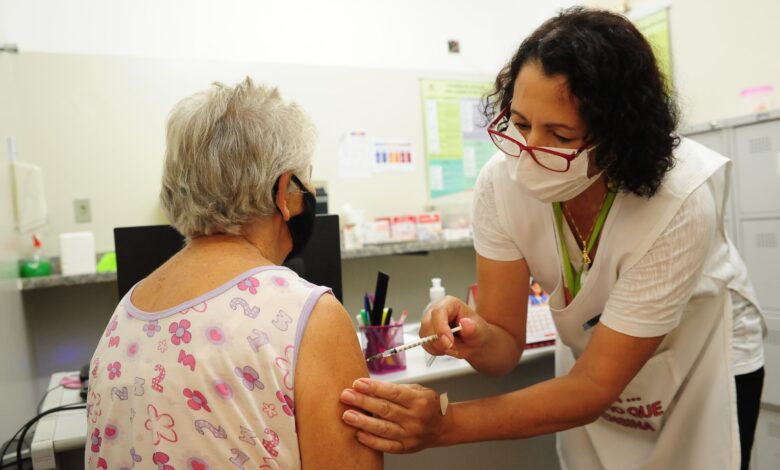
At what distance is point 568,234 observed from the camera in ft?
3.84

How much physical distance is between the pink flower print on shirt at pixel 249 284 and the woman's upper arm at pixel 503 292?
23.9 inches

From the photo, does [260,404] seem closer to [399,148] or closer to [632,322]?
[632,322]

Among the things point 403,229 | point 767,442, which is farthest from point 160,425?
point 767,442

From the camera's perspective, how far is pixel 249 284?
816 millimetres

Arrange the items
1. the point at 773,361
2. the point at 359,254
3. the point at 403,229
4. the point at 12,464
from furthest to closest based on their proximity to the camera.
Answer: the point at 403,229 < the point at 359,254 < the point at 773,361 < the point at 12,464

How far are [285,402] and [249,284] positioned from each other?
181 millimetres

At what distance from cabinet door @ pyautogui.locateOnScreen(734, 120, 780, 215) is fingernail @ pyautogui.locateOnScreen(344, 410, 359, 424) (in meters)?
2.30

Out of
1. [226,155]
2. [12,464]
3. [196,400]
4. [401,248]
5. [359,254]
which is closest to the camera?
[196,400]

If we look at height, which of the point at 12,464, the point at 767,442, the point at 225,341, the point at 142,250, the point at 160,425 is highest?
the point at 142,250

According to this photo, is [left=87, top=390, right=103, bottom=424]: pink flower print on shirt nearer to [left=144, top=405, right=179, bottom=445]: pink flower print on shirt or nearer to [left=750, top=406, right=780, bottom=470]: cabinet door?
[left=144, top=405, right=179, bottom=445]: pink flower print on shirt

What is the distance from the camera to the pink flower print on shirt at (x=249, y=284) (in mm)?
811

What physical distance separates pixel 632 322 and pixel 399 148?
2.52m

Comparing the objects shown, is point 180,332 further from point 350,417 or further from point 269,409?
point 350,417

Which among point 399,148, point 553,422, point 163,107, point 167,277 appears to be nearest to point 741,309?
point 553,422
